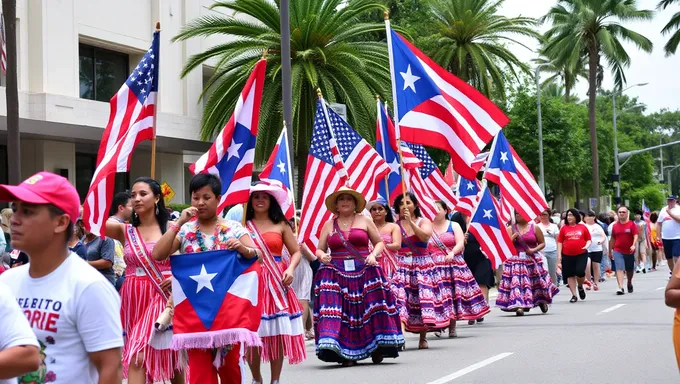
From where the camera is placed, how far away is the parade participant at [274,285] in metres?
10.1

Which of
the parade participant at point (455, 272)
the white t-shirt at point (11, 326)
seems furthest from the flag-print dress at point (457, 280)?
the white t-shirt at point (11, 326)

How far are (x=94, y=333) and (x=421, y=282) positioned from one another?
34.7 ft

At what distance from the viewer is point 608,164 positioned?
247ft

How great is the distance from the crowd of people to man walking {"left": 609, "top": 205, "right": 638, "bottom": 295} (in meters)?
2.11

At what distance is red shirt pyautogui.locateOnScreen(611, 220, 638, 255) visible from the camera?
24.6 metres

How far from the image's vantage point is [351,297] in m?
12.6

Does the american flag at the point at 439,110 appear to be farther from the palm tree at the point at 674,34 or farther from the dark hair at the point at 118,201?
the palm tree at the point at 674,34

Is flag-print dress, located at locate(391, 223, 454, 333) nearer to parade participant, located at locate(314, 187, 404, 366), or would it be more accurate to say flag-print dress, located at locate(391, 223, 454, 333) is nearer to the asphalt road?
the asphalt road

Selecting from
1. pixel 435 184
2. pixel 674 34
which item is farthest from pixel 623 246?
pixel 674 34

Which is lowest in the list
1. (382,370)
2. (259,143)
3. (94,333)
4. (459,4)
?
(382,370)

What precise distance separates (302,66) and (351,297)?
50.4ft

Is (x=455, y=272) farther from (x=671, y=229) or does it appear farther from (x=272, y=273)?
(x=671, y=229)

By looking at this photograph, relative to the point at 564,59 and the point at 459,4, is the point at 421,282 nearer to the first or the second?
the point at 459,4

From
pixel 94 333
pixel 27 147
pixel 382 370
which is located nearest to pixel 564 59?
pixel 27 147
